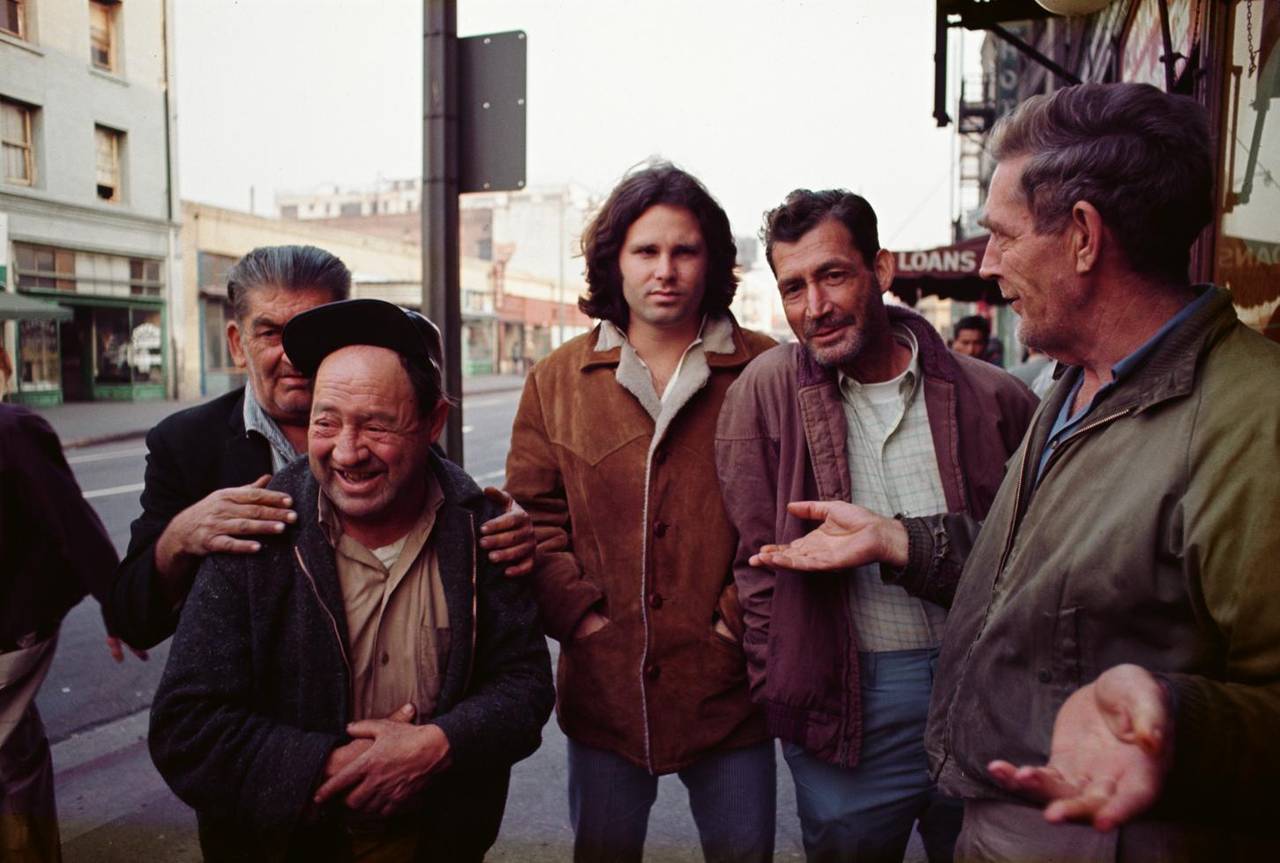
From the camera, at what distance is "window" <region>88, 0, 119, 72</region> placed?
6.76 meters

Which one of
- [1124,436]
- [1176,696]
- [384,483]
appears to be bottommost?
[1176,696]

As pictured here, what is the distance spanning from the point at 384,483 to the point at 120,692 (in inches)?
162

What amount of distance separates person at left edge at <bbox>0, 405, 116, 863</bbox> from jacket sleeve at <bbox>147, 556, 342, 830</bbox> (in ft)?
2.40

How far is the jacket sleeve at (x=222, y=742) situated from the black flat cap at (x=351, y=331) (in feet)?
1.86

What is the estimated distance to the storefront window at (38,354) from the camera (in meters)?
20.2

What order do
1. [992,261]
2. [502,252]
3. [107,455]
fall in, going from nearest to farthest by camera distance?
1. [992,261]
2. [107,455]
3. [502,252]

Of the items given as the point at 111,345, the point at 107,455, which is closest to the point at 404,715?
the point at 107,455

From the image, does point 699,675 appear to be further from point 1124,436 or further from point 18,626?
point 18,626

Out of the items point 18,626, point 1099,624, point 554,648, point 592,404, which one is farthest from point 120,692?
point 1099,624

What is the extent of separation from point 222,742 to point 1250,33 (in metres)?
4.24

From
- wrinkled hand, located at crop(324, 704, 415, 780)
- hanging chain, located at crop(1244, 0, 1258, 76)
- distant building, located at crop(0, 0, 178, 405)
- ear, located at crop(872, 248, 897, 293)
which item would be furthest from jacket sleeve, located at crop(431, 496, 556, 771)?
distant building, located at crop(0, 0, 178, 405)

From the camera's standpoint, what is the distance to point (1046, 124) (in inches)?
61.7

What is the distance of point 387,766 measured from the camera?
1803mm

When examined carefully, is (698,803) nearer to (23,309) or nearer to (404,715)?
(404,715)
